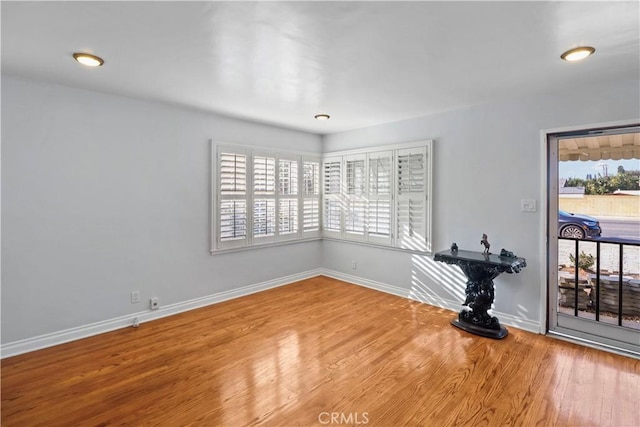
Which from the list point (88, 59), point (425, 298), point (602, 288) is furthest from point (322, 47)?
point (602, 288)

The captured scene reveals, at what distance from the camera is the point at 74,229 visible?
2930mm

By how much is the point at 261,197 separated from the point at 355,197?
1.43 m

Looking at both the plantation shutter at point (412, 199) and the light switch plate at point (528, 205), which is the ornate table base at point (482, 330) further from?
the light switch plate at point (528, 205)

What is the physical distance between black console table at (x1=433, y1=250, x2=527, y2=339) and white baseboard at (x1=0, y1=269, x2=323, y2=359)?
8.59 ft

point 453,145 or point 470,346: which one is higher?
point 453,145

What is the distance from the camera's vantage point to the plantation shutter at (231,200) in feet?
12.9

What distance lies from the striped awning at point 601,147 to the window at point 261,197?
3.26 metres

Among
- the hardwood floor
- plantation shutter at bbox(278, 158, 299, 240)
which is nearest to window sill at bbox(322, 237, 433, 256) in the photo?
plantation shutter at bbox(278, 158, 299, 240)

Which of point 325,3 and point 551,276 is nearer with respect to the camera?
point 325,3

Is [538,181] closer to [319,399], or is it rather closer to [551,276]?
[551,276]

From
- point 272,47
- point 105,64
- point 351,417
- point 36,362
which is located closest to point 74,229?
point 36,362

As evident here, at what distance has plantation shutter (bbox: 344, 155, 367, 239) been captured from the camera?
183 inches

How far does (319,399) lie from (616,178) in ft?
10.5

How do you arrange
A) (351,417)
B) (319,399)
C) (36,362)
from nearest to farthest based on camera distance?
(351,417) → (319,399) → (36,362)
